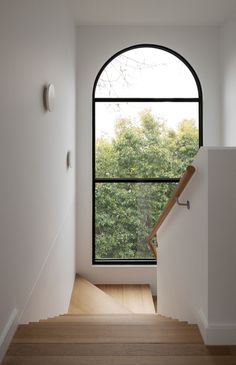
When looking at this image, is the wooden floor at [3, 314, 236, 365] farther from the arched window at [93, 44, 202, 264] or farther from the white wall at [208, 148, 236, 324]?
the arched window at [93, 44, 202, 264]

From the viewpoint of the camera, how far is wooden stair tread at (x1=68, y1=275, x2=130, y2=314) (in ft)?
15.2

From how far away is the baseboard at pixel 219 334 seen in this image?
211cm

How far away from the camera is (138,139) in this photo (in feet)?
18.7

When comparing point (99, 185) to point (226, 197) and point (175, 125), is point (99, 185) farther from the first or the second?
point (226, 197)

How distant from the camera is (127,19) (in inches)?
207

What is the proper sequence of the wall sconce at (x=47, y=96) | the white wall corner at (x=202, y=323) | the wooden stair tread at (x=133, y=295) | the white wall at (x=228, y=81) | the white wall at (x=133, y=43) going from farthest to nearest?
the white wall at (x=133, y=43) < the wooden stair tread at (x=133, y=295) < the white wall at (x=228, y=81) < the wall sconce at (x=47, y=96) < the white wall corner at (x=202, y=323)

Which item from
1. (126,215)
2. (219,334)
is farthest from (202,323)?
(126,215)

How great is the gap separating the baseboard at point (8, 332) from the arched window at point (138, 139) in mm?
3545

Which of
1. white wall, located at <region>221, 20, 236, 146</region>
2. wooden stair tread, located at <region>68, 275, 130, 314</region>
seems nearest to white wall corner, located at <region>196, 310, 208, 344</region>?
wooden stair tread, located at <region>68, 275, 130, 314</region>

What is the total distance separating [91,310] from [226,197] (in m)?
2.92

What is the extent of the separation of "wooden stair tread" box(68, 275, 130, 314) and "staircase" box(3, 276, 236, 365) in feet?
7.04

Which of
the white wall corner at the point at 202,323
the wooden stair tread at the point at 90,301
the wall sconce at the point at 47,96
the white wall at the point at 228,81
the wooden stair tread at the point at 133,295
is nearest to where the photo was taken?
the white wall corner at the point at 202,323

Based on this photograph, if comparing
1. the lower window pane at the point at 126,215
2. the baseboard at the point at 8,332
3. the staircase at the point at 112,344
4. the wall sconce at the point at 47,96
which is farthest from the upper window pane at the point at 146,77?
the baseboard at the point at 8,332

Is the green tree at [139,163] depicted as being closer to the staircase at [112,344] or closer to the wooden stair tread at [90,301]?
the wooden stair tread at [90,301]
